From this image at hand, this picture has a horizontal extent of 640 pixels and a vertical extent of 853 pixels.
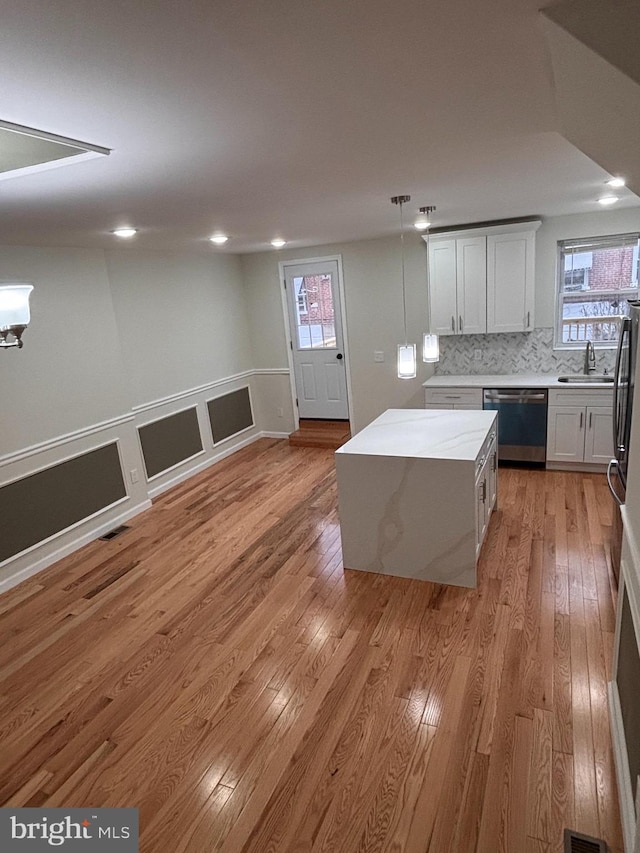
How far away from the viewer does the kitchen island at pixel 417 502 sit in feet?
9.85

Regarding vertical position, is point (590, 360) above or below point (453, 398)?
above

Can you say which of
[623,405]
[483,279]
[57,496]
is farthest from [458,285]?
[57,496]

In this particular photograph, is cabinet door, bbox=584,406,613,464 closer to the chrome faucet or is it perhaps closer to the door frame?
the chrome faucet

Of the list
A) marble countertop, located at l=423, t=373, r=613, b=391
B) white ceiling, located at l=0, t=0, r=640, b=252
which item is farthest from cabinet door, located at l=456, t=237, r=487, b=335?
white ceiling, located at l=0, t=0, r=640, b=252

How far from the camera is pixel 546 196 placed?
3.60 metres

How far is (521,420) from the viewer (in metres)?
4.83

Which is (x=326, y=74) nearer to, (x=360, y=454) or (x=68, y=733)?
(x=360, y=454)

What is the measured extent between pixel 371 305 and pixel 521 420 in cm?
215

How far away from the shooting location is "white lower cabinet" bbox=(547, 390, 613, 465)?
450 cm

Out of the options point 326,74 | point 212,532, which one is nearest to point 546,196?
point 326,74

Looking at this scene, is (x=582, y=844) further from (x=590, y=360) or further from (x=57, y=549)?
(x=590, y=360)

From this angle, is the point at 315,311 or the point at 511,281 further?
the point at 315,311

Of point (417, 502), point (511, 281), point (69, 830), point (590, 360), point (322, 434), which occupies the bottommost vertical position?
point (69, 830)

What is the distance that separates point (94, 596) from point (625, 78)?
368 centimetres
